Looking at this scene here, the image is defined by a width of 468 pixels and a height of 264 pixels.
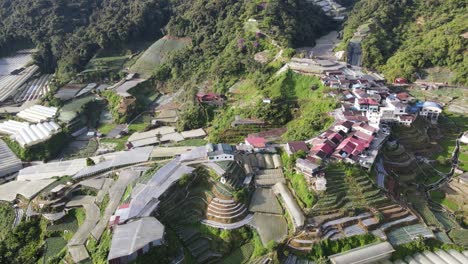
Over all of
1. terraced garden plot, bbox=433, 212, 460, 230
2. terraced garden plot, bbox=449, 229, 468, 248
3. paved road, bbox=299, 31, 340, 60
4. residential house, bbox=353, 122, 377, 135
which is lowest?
terraced garden plot, bbox=433, 212, 460, 230

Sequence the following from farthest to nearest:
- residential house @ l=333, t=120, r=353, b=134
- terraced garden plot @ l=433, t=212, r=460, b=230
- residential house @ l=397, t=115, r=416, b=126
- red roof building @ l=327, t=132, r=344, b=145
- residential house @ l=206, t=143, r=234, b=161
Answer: residential house @ l=397, t=115, r=416, b=126, residential house @ l=333, t=120, r=353, b=134, red roof building @ l=327, t=132, r=344, b=145, residential house @ l=206, t=143, r=234, b=161, terraced garden plot @ l=433, t=212, r=460, b=230

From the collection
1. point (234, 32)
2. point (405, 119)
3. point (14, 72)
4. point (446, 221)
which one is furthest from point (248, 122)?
point (14, 72)

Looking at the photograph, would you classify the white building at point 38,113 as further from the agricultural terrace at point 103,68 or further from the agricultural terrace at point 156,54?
the agricultural terrace at point 156,54

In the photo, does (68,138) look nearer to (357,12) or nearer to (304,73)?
(304,73)

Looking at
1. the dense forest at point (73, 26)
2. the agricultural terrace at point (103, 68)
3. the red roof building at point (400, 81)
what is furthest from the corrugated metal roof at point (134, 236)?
the dense forest at point (73, 26)

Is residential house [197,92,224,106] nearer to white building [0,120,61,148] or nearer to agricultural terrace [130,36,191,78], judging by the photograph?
agricultural terrace [130,36,191,78]

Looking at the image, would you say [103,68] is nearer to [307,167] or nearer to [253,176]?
[253,176]

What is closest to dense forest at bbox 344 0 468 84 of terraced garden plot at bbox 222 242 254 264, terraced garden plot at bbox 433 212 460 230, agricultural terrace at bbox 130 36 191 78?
terraced garden plot at bbox 433 212 460 230
